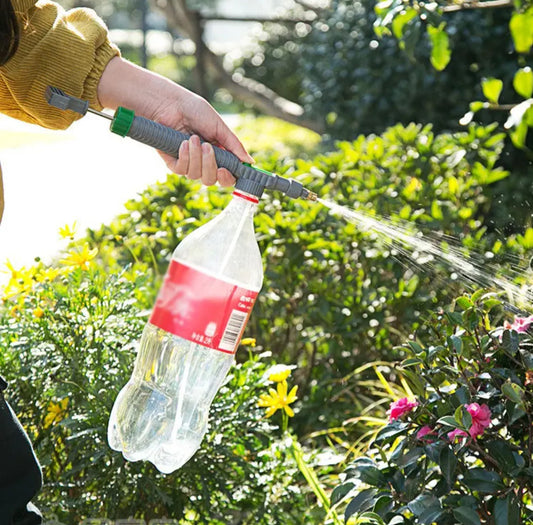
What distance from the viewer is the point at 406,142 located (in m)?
3.97

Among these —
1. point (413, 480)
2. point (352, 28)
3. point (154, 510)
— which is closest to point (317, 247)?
point (154, 510)

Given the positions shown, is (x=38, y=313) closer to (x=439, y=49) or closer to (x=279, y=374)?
(x=279, y=374)

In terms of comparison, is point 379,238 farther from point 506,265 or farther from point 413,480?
point 413,480

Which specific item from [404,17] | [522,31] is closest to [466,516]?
[522,31]

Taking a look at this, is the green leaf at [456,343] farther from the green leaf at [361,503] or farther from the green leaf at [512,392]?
the green leaf at [361,503]

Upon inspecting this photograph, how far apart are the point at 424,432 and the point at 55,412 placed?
3.48 ft

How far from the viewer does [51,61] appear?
1.73 m

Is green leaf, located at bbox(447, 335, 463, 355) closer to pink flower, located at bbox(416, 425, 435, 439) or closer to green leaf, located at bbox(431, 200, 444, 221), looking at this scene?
pink flower, located at bbox(416, 425, 435, 439)

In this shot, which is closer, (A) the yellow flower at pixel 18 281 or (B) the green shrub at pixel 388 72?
(A) the yellow flower at pixel 18 281

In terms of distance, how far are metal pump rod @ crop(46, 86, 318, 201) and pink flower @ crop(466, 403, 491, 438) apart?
0.56 metres

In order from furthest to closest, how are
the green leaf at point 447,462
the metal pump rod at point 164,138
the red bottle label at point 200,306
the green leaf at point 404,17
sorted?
the green leaf at point 404,17
the green leaf at point 447,462
the metal pump rod at point 164,138
the red bottle label at point 200,306

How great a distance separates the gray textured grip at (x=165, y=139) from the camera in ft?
5.39

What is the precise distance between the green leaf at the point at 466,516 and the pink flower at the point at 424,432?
0.20m

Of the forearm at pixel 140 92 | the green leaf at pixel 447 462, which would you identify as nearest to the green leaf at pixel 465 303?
the green leaf at pixel 447 462
